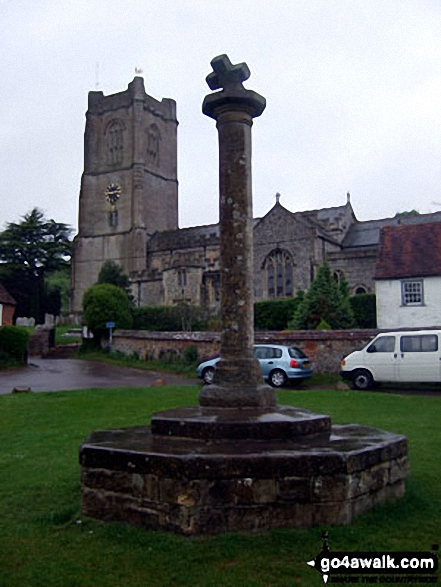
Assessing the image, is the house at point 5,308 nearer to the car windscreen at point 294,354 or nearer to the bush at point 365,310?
the bush at point 365,310

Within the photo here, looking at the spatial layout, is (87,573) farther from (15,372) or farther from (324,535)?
(15,372)

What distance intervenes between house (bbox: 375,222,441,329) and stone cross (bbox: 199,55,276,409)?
21.9 m

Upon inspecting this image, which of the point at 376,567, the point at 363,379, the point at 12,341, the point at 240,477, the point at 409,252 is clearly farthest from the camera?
the point at 12,341

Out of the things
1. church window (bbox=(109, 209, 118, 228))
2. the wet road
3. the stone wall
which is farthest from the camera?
church window (bbox=(109, 209, 118, 228))

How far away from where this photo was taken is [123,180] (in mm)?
Result: 70375

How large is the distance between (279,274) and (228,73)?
1391 inches

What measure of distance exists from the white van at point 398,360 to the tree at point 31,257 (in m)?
44.5

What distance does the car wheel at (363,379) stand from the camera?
1855 cm

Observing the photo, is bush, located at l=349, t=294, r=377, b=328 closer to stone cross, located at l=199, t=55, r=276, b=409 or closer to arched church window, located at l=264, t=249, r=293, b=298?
arched church window, located at l=264, t=249, r=293, b=298

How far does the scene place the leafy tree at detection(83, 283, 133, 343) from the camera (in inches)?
1372

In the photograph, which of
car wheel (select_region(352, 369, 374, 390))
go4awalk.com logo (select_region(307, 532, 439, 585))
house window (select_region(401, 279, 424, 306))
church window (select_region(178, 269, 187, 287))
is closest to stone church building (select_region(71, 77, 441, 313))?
church window (select_region(178, 269, 187, 287))

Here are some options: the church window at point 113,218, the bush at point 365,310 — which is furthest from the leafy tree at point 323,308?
the church window at point 113,218

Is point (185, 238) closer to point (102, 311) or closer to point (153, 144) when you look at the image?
point (153, 144)

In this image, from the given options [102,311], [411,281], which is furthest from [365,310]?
[102,311]
